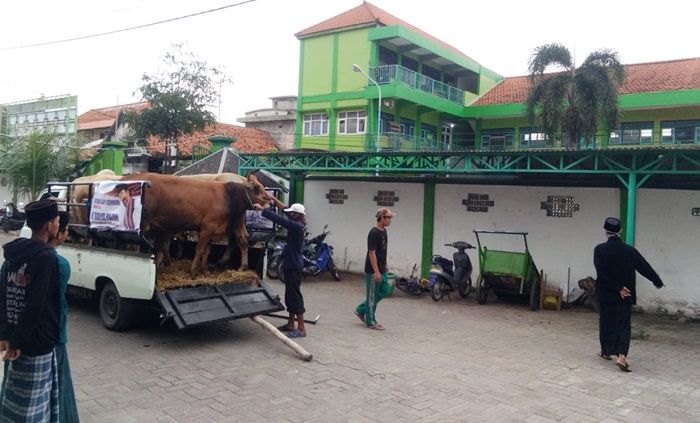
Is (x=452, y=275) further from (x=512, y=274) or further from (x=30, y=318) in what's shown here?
(x=30, y=318)

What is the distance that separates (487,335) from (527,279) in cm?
269

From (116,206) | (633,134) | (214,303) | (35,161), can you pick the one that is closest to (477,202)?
(214,303)

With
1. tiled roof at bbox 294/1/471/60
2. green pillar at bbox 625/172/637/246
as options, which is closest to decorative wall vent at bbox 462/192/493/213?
green pillar at bbox 625/172/637/246

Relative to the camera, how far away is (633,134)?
25547mm

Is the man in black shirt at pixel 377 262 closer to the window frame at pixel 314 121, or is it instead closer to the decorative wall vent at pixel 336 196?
the decorative wall vent at pixel 336 196

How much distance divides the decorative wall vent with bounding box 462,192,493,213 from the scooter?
4.00 feet

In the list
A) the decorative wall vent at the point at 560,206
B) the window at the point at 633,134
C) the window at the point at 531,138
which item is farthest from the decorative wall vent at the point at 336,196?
the window at the point at 633,134

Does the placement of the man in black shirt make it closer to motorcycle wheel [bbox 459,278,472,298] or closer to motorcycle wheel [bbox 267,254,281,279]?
motorcycle wheel [bbox 459,278,472,298]

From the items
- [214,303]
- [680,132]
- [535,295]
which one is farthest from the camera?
[680,132]

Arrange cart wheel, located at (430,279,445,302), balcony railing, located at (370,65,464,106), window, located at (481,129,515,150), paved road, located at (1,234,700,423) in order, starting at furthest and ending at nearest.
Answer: window, located at (481,129,515,150), balcony railing, located at (370,65,464,106), cart wheel, located at (430,279,445,302), paved road, located at (1,234,700,423)

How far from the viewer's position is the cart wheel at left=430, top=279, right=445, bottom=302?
11.0 meters

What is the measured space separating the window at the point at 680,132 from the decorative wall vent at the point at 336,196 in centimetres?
1752

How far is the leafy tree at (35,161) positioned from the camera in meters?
19.8

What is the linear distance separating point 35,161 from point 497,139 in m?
22.4
